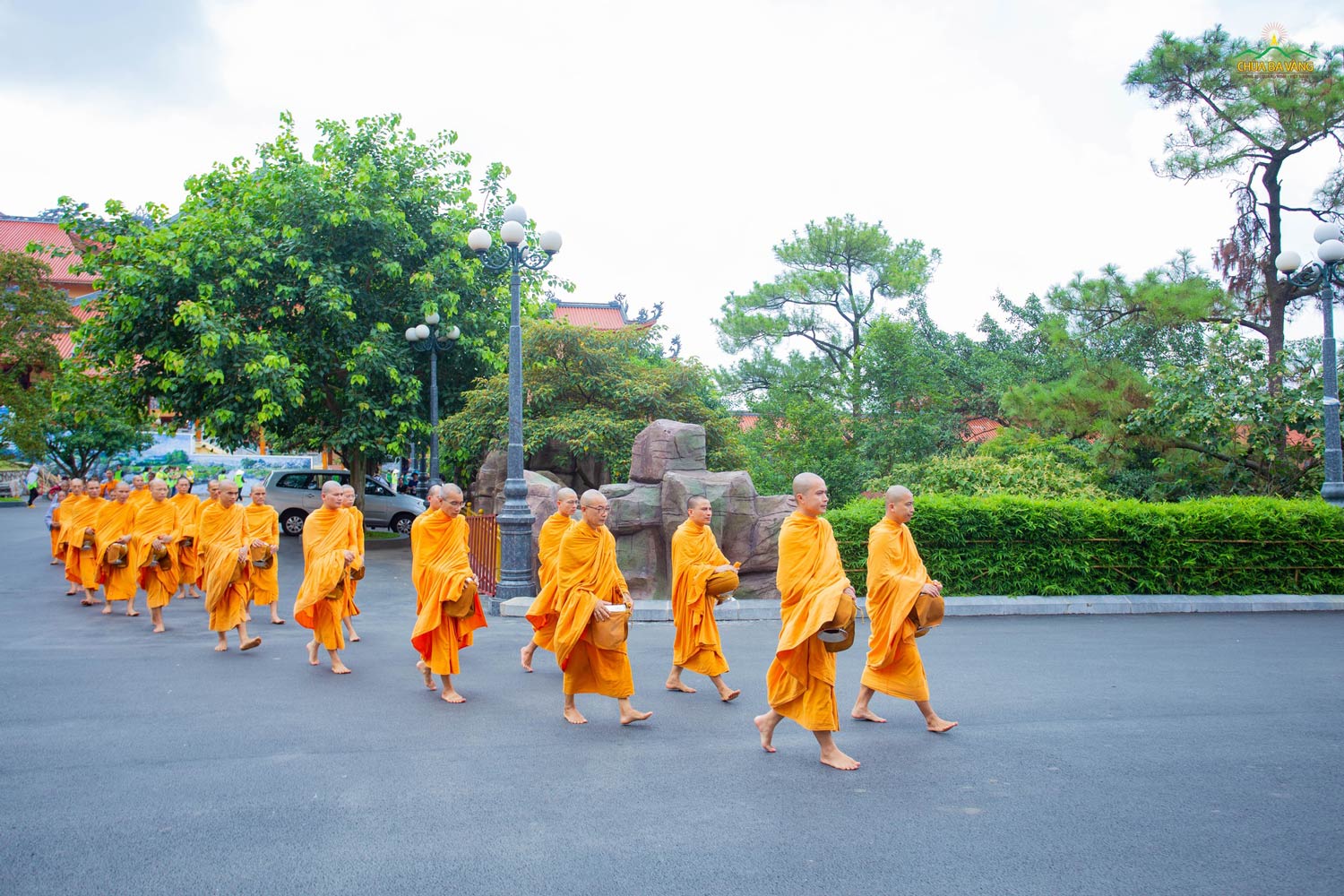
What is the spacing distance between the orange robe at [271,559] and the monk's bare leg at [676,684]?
4381 millimetres

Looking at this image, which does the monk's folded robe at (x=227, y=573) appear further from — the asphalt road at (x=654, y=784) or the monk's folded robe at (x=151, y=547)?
the monk's folded robe at (x=151, y=547)

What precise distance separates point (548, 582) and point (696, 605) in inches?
44.5

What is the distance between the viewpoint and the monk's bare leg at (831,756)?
482 cm

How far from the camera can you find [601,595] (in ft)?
20.0

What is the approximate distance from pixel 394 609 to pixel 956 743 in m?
7.42

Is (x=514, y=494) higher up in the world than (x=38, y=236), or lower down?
lower down

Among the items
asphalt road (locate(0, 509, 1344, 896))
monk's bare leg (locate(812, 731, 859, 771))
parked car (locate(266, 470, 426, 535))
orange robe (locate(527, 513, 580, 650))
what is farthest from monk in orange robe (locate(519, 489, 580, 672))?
parked car (locate(266, 470, 426, 535))

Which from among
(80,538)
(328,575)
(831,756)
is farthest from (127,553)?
(831,756)

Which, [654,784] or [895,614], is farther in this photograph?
[895,614]

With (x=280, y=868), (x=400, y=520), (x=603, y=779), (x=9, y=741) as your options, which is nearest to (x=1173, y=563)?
(x=603, y=779)

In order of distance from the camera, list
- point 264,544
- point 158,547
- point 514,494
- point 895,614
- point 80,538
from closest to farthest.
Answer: point 895,614 < point 264,544 < point 158,547 < point 514,494 < point 80,538

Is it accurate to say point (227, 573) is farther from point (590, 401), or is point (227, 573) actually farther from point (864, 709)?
point (590, 401)

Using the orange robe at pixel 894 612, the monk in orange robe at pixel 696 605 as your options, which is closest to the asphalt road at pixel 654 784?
the monk in orange robe at pixel 696 605

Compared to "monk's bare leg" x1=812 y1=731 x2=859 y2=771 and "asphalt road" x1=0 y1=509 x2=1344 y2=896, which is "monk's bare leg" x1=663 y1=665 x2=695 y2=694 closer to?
"asphalt road" x1=0 y1=509 x2=1344 y2=896
